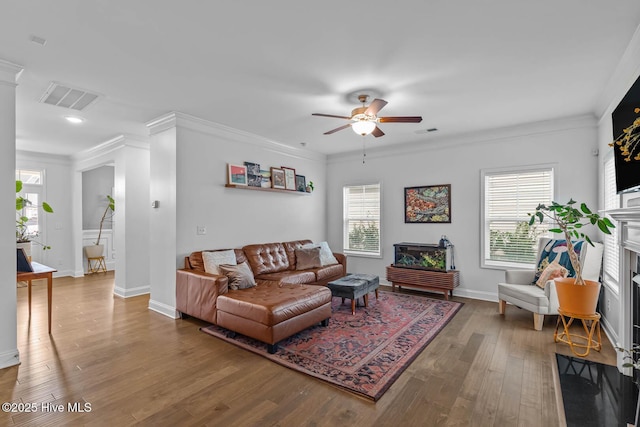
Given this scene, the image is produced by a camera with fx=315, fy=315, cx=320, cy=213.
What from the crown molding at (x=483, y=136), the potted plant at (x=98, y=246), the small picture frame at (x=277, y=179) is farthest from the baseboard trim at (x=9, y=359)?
the crown molding at (x=483, y=136)

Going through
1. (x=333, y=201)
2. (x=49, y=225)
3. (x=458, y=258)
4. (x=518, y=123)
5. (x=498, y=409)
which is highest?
(x=518, y=123)

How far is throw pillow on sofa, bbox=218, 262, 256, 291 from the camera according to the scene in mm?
3833

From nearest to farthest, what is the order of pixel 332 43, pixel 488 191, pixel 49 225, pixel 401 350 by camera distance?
pixel 332 43
pixel 401 350
pixel 488 191
pixel 49 225

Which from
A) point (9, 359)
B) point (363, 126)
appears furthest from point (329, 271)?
point (9, 359)

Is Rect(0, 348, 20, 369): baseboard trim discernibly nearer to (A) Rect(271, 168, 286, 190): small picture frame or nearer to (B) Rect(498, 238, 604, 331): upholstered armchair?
(A) Rect(271, 168, 286, 190): small picture frame

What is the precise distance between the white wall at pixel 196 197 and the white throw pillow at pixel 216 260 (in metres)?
0.40

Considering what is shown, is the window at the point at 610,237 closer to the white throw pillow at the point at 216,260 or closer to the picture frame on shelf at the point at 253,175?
the white throw pillow at the point at 216,260

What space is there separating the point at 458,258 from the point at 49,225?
8.27m

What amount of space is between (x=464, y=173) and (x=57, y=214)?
8.32 m

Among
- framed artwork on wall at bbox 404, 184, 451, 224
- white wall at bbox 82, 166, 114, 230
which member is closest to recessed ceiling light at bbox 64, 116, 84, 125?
white wall at bbox 82, 166, 114, 230

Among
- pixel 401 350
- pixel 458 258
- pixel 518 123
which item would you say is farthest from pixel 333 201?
pixel 401 350

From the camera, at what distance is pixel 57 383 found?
2.54 m

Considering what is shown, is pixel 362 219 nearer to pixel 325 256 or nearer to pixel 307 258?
pixel 325 256

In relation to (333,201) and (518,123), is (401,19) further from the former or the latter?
(333,201)
